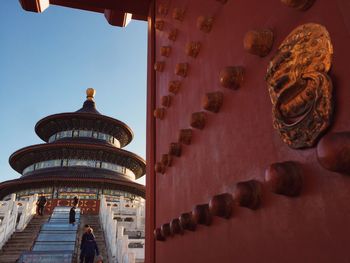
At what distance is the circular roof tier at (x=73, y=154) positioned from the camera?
1909 cm

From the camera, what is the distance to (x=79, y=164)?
64.2 feet

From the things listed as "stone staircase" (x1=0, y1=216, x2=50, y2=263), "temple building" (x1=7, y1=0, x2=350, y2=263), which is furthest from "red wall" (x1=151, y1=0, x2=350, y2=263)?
"stone staircase" (x1=0, y1=216, x2=50, y2=263)

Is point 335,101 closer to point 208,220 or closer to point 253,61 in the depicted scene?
point 253,61

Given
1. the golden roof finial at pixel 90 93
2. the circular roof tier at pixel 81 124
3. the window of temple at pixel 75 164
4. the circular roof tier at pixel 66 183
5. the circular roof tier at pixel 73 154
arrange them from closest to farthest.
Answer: the circular roof tier at pixel 66 183, the circular roof tier at pixel 73 154, the window of temple at pixel 75 164, the circular roof tier at pixel 81 124, the golden roof finial at pixel 90 93

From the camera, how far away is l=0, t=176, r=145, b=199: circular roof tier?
56.3 ft

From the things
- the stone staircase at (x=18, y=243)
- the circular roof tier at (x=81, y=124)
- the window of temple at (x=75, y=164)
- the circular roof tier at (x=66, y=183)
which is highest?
the circular roof tier at (x=81, y=124)

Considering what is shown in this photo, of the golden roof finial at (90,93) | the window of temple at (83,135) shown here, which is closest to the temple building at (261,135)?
the window of temple at (83,135)

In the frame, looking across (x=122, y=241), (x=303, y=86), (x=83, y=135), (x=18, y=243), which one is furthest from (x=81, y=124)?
(x=303, y=86)

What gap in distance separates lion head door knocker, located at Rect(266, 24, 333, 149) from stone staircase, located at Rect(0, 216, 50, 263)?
887 cm

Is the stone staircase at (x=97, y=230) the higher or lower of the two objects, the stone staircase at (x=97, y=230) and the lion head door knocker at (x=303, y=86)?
the higher

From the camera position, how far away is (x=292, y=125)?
605 millimetres

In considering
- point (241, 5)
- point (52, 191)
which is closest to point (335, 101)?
point (241, 5)

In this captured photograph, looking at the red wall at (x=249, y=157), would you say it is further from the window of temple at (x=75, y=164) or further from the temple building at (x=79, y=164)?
the window of temple at (x=75, y=164)

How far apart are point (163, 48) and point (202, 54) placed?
71 cm
